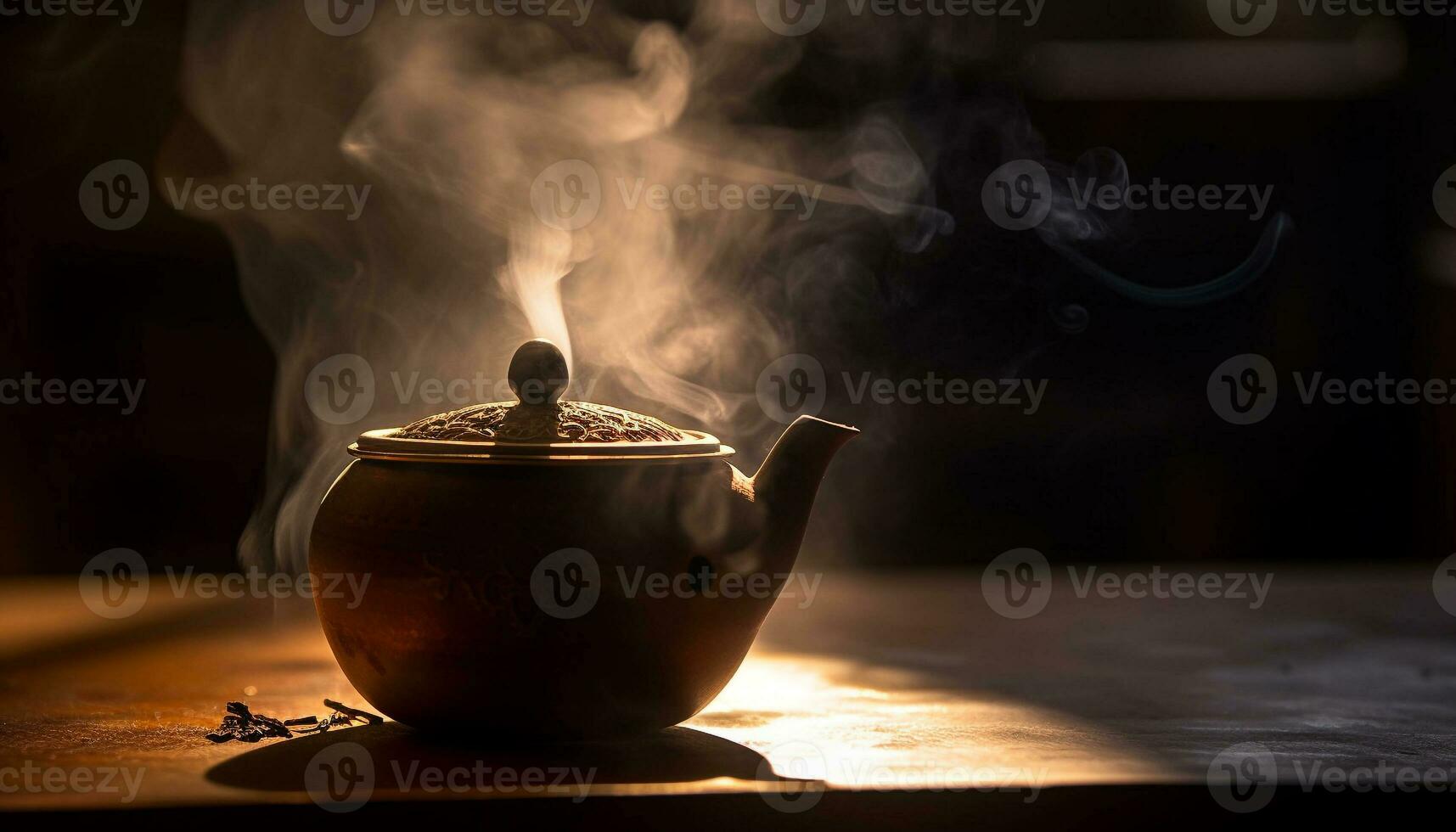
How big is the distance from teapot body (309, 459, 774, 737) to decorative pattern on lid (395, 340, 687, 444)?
0.07m

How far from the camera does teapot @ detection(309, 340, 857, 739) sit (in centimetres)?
183

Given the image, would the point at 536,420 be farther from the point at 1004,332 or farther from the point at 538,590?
the point at 1004,332

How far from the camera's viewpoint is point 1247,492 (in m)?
4.64

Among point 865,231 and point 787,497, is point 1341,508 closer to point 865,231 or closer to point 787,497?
point 865,231

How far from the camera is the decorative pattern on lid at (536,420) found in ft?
6.31

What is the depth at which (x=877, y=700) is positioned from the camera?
7.73 ft

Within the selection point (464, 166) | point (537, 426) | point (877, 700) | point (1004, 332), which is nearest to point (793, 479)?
point (537, 426)

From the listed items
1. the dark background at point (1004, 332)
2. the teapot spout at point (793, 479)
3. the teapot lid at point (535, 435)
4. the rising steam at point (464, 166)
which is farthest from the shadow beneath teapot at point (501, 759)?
the dark background at point (1004, 332)

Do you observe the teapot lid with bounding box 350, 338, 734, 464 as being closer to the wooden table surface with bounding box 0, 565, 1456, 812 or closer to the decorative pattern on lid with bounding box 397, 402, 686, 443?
the decorative pattern on lid with bounding box 397, 402, 686, 443

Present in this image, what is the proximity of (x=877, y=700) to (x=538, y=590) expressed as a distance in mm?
764

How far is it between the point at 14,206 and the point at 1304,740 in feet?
11.5

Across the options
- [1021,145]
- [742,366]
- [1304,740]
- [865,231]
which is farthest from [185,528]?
[1304,740]

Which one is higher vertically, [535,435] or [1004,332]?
[1004,332]

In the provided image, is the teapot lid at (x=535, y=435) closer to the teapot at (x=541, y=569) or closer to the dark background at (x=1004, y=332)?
the teapot at (x=541, y=569)
